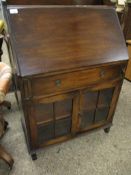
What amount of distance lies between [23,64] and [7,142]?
3.05 feet

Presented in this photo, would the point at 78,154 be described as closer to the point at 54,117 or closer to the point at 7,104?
the point at 54,117

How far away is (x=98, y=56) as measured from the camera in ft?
3.56

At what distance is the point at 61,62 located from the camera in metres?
0.99

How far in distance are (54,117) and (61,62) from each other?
0.44m

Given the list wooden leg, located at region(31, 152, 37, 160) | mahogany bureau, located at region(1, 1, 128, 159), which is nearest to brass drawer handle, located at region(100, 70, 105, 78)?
mahogany bureau, located at region(1, 1, 128, 159)

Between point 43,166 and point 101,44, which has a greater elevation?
point 101,44

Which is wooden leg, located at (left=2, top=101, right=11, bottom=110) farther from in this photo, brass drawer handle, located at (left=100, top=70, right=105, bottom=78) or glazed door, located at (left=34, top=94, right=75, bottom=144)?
brass drawer handle, located at (left=100, top=70, right=105, bottom=78)

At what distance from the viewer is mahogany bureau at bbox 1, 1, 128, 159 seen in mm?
958

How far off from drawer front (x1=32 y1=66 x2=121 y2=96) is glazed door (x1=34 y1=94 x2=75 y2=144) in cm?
7

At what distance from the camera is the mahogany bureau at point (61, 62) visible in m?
0.96

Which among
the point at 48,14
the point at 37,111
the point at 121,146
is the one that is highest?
the point at 48,14

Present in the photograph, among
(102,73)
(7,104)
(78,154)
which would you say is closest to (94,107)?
(102,73)

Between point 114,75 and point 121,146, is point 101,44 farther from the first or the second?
point 121,146

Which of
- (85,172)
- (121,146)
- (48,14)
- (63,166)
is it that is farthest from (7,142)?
(48,14)
